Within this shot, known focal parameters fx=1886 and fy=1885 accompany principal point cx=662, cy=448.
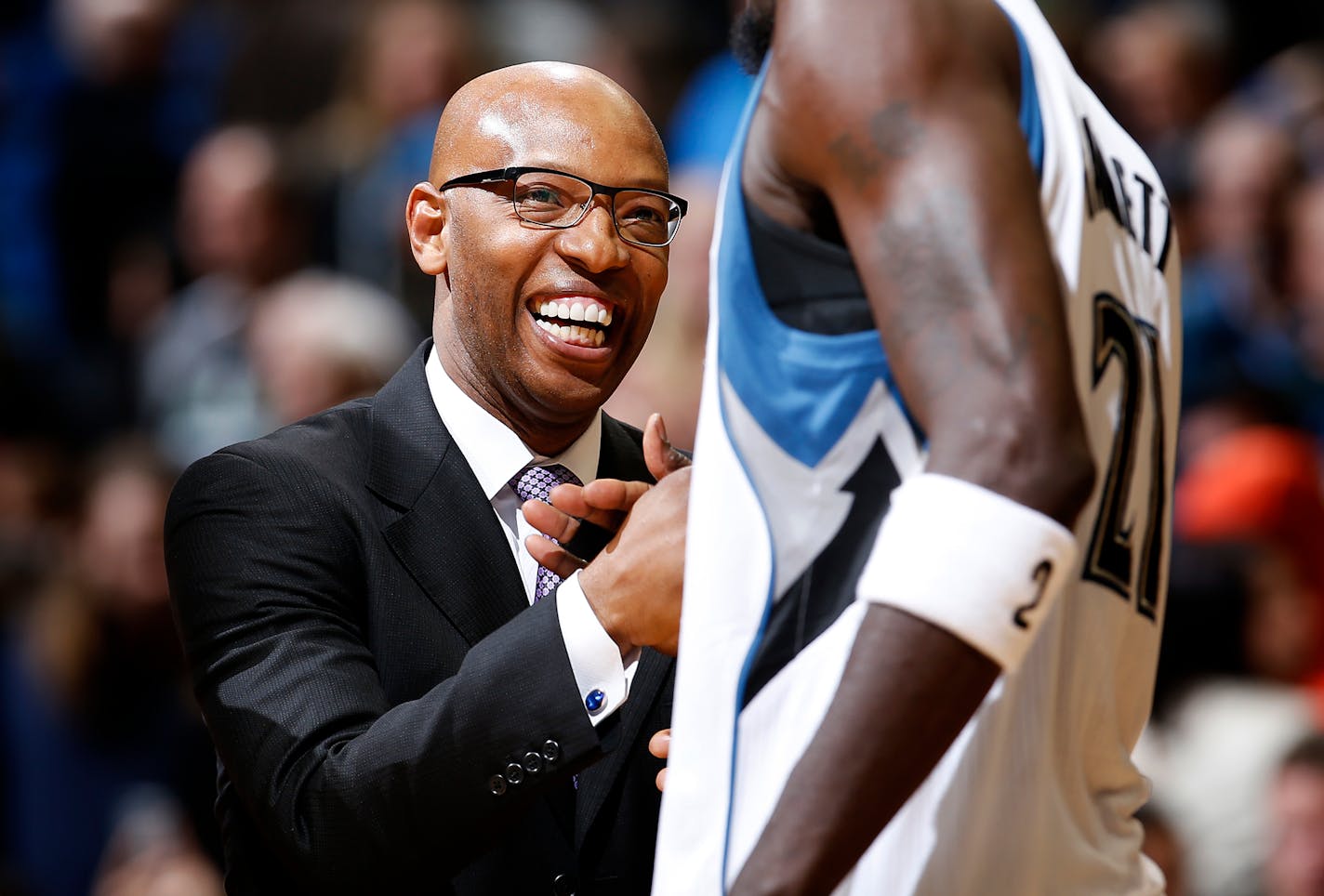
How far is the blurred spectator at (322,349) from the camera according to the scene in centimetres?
501

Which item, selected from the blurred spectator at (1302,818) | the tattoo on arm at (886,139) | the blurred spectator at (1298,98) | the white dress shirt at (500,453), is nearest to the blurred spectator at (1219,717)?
the blurred spectator at (1302,818)

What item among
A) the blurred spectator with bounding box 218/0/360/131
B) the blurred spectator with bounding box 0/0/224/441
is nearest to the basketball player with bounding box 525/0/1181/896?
the blurred spectator with bounding box 0/0/224/441

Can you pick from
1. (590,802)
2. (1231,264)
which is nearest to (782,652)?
(590,802)

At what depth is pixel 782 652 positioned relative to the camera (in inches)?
65.7

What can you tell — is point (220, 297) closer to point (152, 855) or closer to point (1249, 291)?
point (152, 855)

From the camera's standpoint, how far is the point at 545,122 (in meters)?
2.45

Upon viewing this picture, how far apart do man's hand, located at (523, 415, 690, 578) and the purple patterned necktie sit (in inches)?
7.7

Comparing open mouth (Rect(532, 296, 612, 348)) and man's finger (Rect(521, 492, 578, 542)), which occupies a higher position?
open mouth (Rect(532, 296, 612, 348))

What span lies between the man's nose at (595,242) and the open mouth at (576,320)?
0.05 metres

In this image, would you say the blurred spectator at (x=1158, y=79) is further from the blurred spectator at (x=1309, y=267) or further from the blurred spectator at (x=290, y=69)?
the blurred spectator at (x=290, y=69)

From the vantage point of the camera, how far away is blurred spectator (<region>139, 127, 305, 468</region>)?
602 centimetres

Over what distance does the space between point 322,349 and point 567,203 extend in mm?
2697

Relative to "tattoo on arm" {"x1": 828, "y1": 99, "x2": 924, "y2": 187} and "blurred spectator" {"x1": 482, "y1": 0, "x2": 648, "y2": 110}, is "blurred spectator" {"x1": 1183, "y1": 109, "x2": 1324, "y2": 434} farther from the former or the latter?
"tattoo on arm" {"x1": 828, "y1": 99, "x2": 924, "y2": 187}

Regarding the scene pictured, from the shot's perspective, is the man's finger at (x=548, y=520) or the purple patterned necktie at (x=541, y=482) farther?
the purple patterned necktie at (x=541, y=482)
